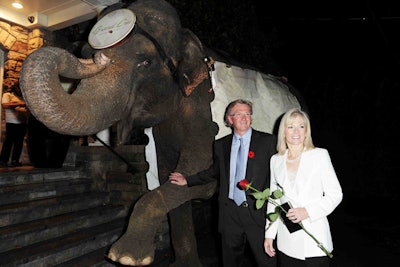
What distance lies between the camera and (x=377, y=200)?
6320mm

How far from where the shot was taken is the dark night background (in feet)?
17.7

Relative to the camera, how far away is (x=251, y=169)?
91.4 inches

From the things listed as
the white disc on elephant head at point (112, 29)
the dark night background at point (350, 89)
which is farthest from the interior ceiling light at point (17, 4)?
the white disc on elephant head at point (112, 29)

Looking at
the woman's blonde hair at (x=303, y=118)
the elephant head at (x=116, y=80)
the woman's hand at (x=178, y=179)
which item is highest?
the elephant head at (x=116, y=80)

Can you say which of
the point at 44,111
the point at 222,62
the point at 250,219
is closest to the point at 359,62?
the point at 222,62

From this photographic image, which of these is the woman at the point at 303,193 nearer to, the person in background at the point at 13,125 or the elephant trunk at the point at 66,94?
the elephant trunk at the point at 66,94

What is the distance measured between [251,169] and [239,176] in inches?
4.3

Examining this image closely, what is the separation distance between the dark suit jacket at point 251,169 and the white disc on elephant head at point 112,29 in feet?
3.77

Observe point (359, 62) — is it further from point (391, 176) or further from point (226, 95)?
point (226, 95)

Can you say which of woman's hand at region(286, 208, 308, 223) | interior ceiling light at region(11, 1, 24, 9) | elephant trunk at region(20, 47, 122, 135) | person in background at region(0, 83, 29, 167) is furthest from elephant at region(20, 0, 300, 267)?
interior ceiling light at region(11, 1, 24, 9)

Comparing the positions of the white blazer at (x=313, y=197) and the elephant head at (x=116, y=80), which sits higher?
the elephant head at (x=116, y=80)

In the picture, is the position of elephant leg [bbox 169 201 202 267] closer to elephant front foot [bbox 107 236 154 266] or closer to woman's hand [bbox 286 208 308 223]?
elephant front foot [bbox 107 236 154 266]

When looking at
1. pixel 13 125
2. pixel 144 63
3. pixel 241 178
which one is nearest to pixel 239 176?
pixel 241 178

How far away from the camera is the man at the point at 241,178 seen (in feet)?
7.57
